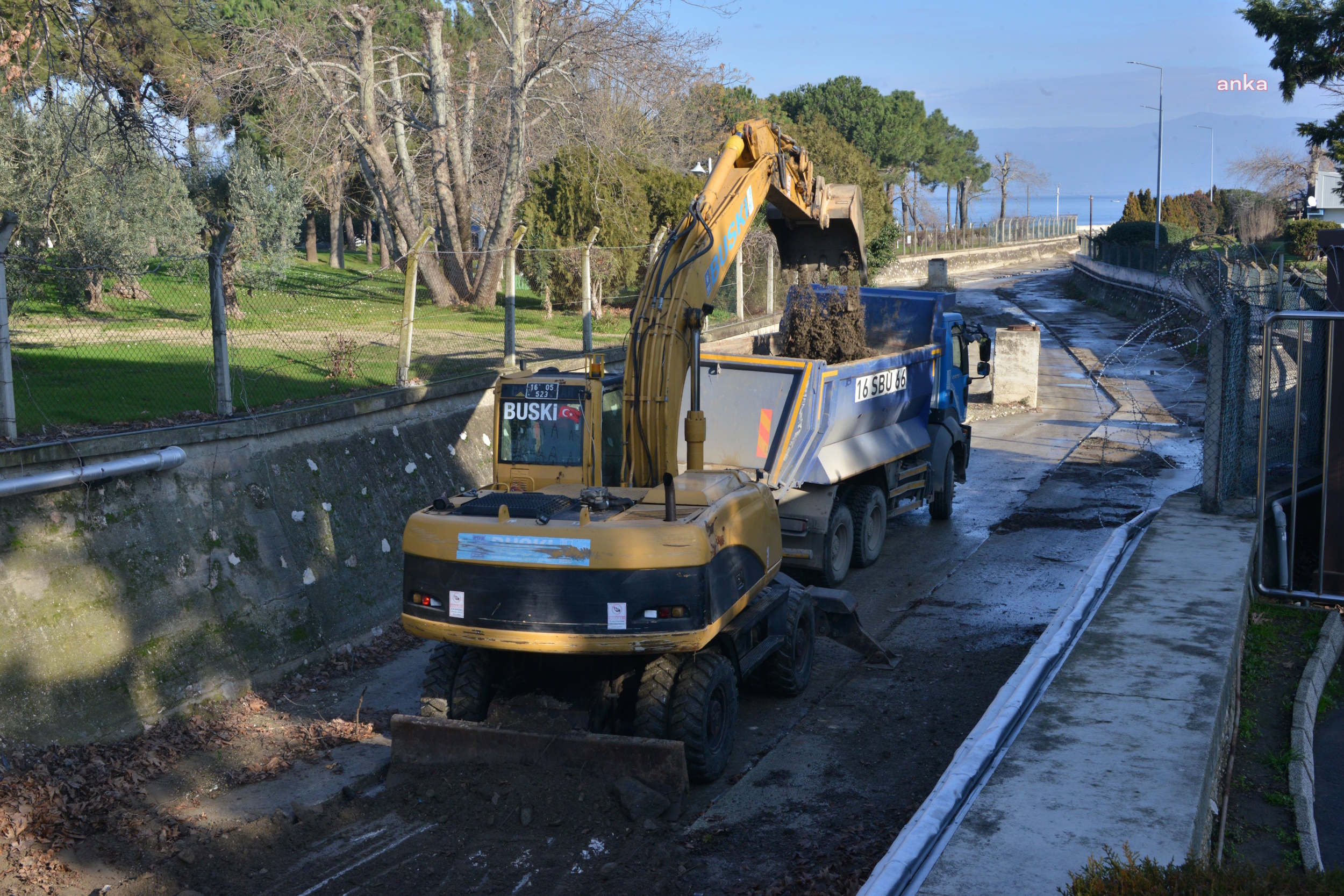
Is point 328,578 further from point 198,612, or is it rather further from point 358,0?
point 358,0

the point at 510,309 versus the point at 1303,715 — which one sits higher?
the point at 510,309

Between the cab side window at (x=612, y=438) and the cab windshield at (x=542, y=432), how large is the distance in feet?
1.20

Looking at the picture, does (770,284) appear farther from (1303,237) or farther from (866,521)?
(1303,237)

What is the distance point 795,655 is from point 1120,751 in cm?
292

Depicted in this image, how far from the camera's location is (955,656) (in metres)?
8.95

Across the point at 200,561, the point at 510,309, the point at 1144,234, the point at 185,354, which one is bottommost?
the point at 200,561

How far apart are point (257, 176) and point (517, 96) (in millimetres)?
6185

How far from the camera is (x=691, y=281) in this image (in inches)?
332

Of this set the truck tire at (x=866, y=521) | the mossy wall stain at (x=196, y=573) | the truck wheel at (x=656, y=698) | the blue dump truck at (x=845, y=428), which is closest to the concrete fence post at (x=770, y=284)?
the blue dump truck at (x=845, y=428)

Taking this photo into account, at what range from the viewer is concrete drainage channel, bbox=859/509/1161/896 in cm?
447

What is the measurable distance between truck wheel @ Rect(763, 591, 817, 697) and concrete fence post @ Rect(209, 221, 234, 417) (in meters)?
5.03

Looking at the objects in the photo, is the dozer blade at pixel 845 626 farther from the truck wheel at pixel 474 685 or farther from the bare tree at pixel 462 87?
the bare tree at pixel 462 87

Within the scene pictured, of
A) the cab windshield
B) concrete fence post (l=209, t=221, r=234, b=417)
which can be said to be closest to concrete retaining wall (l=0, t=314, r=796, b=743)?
concrete fence post (l=209, t=221, r=234, b=417)

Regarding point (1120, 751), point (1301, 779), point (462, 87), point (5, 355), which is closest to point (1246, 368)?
point (1301, 779)
